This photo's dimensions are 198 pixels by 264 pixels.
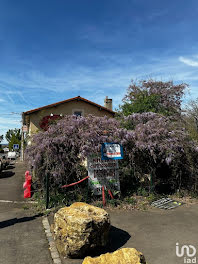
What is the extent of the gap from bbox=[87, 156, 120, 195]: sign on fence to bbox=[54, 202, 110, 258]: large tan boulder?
104 inches

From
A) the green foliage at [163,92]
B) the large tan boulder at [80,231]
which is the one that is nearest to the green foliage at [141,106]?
the green foliage at [163,92]

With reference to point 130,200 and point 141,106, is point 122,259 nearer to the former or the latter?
point 130,200

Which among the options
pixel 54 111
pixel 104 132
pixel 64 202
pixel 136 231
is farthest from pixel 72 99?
pixel 136 231

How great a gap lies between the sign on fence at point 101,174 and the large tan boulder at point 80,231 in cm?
264

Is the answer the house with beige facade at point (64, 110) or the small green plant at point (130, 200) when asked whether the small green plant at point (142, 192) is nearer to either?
the small green plant at point (130, 200)

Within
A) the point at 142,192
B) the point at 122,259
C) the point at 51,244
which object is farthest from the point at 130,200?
the point at 122,259

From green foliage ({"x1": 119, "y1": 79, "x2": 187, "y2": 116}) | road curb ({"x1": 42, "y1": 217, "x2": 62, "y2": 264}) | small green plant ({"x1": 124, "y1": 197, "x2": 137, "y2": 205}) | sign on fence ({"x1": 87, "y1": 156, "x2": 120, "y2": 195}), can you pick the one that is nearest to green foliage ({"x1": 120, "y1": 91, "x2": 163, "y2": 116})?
green foliage ({"x1": 119, "y1": 79, "x2": 187, "y2": 116})

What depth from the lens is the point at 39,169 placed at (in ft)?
23.4

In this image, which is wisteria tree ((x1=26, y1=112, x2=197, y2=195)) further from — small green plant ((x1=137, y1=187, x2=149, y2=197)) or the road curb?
the road curb

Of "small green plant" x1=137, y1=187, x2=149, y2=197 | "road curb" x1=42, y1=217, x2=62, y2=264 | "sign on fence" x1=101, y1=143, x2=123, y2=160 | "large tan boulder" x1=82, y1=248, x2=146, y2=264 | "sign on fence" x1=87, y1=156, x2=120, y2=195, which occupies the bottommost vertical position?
"road curb" x1=42, y1=217, x2=62, y2=264

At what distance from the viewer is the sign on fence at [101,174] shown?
7004 mm

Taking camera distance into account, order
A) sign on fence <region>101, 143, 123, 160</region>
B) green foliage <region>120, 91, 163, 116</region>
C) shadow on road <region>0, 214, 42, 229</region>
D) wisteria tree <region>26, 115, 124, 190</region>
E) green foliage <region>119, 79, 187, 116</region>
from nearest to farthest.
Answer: shadow on road <region>0, 214, 42, 229</region>
wisteria tree <region>26, 115, 124, 190</region>
sign on fence <region>101, 143, 123, 160</region>
green foliage <region>120, 91, 163, 116</region>
green foliage <region>119, 79, 187, 116</region>

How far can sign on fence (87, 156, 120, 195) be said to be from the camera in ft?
23.0

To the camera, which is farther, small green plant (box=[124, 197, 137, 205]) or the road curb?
small green plant (box=[124, 197, 137, 205])
